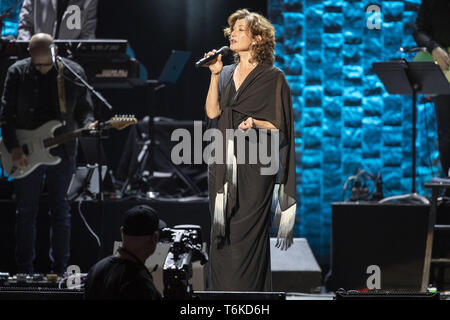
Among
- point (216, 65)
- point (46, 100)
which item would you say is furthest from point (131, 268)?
point (46, 100)

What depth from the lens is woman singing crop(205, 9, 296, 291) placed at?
383 centimetres

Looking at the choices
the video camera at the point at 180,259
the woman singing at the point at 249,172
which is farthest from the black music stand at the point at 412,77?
the video camera at the point at 180,259

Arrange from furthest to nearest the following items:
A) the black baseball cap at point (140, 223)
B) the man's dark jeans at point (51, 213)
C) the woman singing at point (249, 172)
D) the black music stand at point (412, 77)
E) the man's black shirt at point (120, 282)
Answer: the man's dark jeans at point (51, 213) < the black music stand at point (412, 77) < the woman singing at point (249, 172) < the black baseball cap at point (140, 223) < the man's black shirt at point (120, 282)

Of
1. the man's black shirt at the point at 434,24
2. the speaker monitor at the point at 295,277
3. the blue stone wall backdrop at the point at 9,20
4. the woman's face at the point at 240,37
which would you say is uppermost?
the blue stone wall backdrop at the point at 9,20

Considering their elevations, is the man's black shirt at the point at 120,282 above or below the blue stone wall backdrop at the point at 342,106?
below

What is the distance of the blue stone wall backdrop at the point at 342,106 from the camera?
7.45 m

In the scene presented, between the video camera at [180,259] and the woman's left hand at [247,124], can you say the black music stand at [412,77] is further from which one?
the video camera at [180,259]

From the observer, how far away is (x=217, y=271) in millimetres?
3865

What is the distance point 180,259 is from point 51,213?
A: 3.11 meters

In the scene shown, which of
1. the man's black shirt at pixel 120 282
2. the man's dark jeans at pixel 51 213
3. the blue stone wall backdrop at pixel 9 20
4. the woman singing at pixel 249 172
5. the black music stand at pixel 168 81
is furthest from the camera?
the blue stone wall backdrop at pixel 9 20

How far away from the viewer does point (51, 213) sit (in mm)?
5727

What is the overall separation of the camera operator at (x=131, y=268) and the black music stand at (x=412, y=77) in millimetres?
3360
